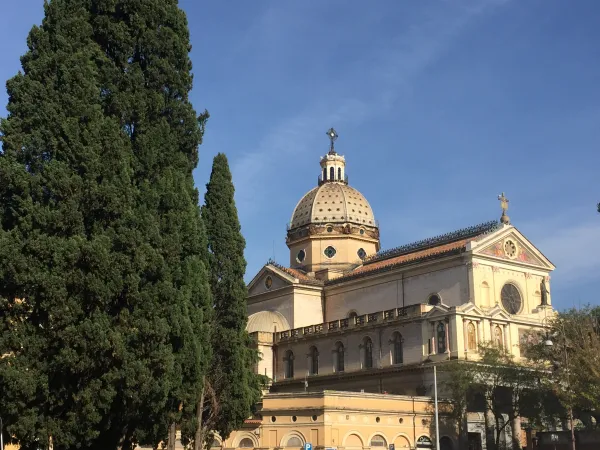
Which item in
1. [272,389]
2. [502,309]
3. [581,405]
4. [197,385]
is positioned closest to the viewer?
[197,385]

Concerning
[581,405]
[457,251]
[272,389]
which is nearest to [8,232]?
[581,405]

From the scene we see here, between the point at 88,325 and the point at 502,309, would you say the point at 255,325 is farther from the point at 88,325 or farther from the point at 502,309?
the point at 88,325

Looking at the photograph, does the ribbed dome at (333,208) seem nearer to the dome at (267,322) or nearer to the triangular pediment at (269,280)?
the triangular pediment at (269,280)

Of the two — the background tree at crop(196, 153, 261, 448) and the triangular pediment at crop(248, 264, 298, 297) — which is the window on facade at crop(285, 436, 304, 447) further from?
the triangular pediment at crop(248, 264, 298, 297)

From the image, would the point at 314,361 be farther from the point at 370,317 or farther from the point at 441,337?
the point at 441,337

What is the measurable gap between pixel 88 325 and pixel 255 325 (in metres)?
46.3

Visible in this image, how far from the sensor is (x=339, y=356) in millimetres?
62938

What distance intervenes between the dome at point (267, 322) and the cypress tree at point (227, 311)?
3372 cm

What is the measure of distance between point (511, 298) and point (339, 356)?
1304cm

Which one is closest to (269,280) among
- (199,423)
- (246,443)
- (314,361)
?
(314,361)

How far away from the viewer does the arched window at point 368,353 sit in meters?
60.4

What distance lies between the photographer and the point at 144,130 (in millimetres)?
28266

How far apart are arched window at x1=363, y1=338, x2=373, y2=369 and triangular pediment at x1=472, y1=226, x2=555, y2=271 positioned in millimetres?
9782

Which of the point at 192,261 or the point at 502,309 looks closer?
the point at 192,261
